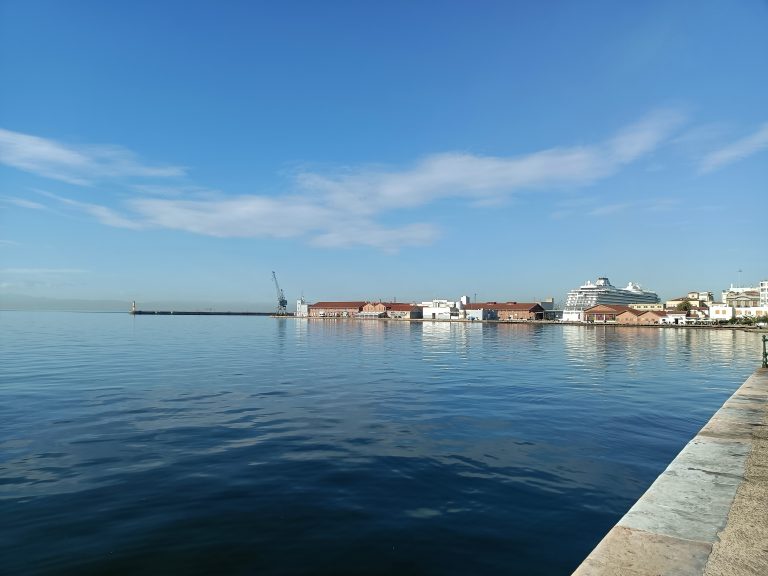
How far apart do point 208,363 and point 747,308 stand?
183 meters

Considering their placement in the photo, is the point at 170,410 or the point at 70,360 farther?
the point at 70,360

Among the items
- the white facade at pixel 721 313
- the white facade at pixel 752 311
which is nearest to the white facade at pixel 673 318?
the white facade at pixel 721 313

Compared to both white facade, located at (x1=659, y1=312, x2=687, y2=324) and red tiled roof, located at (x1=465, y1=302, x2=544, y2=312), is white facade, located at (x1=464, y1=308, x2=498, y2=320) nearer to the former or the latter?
red tiled roof, located at (x1=465, y1=302, x2=544, y2=312)

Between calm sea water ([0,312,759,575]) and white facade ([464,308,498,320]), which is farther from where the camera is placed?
white facade ([464,308,498,320])

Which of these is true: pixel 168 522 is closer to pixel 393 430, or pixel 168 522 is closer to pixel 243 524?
pixel 243 524

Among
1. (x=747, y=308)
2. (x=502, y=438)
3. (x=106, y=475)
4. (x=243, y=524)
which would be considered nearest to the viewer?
(x=243, y=524)

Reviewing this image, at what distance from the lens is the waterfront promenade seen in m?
4.62

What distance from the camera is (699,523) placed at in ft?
18.5

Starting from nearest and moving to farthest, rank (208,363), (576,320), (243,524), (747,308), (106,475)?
(243,524) → (106,475) → (208,363) → (747,308) → (576,320)

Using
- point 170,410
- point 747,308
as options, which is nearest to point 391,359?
point 170,410

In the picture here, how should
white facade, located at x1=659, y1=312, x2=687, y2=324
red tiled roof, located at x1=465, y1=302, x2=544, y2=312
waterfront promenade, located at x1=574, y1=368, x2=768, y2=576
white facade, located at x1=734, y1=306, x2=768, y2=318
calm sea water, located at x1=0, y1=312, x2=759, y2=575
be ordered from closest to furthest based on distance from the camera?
1. waterfront promenade, located at x1=574, y1=368, x2=768, y2=576
2. calm sea water, located at x1=0, y1=312, x2=759, y2=575
3. white facade, located at x1=659, y1=312, x2=687, y2=324
4. white facade, located at x1=734, y1=306, x2=768, y2=318
5. red tiled roof, located at x1=465, y1=302, x2=544, y2=312

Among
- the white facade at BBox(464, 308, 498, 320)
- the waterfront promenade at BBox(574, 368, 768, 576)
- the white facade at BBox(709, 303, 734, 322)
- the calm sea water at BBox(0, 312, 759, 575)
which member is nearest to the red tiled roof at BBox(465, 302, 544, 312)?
the white facade at BBox(464, 308, 498, 320)

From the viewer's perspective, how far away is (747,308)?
6147 inches

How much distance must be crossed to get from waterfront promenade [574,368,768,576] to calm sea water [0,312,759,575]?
147cm
